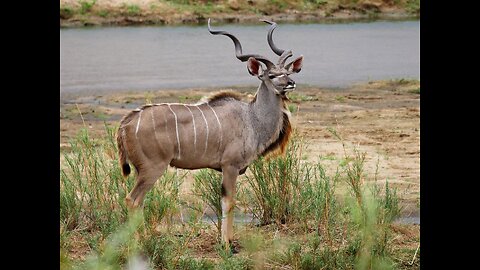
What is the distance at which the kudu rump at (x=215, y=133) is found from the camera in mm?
5586

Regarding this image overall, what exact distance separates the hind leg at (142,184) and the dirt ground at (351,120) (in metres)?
0.93

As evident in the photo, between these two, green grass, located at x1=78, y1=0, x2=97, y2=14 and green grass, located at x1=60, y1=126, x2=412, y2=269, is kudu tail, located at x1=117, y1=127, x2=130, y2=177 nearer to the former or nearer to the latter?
green grass, located at x1=60, y1=126, x2=412, y2=269

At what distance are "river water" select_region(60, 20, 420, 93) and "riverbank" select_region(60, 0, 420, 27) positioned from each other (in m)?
0.48

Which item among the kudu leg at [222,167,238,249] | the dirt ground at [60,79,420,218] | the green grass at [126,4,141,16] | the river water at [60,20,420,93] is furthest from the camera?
the green grass at [126,4,141,16]

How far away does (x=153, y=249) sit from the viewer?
538 cm

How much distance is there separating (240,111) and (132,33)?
17572 mm

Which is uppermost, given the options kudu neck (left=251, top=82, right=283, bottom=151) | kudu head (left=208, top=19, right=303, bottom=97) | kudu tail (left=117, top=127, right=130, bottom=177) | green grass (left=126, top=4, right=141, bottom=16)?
green grass (left=126, top=4, right=141, bottom=16)

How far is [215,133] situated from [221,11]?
64.2ft

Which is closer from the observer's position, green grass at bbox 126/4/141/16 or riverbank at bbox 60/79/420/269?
riverbank at bbox 60/79/420/269

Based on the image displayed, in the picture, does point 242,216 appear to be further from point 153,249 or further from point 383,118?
point 383,118

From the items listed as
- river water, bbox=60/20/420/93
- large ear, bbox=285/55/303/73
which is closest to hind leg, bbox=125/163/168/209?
large ear, bbox=285/55/303/73

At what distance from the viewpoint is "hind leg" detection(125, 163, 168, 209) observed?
556 centimetres

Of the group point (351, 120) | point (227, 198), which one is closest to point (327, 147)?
point (351, 120)
